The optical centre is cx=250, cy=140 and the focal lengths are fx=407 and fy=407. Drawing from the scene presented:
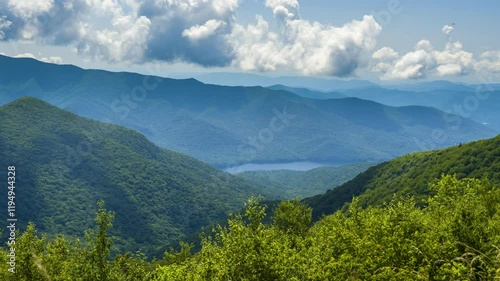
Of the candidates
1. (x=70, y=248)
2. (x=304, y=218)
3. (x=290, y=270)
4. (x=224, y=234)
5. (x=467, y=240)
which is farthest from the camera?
(x=304, y=218)

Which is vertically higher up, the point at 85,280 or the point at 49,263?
the point at 85,280

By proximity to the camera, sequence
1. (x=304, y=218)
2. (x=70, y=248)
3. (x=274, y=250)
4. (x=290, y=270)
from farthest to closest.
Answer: (x=304, y=218)
(x=70, y=248)
(x=274, y=250)
(x=290, y=270)

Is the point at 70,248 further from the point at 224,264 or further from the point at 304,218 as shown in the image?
Result: the point at 304,218

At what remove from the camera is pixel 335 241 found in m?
43.8

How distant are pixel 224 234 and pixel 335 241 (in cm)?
1236

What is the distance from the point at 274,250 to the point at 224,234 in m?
8.74

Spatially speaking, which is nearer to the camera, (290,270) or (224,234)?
(290,270)

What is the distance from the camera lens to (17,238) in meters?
50.6

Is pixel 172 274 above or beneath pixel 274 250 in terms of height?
beneath

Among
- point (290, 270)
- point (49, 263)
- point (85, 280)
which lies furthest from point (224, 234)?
point (49, 263)

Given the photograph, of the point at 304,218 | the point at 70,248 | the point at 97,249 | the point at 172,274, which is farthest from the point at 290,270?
Answer: the point at 304,218

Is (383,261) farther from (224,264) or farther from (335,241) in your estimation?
(224,264)

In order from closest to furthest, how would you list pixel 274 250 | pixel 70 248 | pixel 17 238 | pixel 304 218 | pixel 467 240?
pixel 274 250, pixel 467 240, pixel 17 238, pixel 70 248, pixel 304 218

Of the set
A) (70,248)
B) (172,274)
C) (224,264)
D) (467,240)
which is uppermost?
(467,240)
